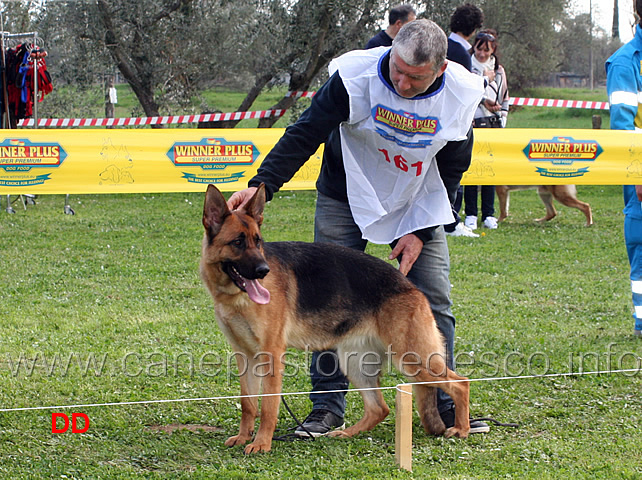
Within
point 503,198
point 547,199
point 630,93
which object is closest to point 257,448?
point 630,93

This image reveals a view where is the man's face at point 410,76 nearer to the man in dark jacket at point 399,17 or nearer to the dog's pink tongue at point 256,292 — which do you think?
the dog's pink tongue at point 256,292

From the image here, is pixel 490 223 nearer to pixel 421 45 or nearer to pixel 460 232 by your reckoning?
pixel 460 232

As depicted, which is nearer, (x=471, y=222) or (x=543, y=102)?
(x=471, y=222)

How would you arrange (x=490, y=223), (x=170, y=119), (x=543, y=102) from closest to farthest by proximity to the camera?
1. (x=490, y=223)
2. (x=170, y=119)
3. (x=543, y=102)

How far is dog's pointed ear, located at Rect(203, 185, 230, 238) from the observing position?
11.6 feet

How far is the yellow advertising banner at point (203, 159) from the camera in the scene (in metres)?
9.07

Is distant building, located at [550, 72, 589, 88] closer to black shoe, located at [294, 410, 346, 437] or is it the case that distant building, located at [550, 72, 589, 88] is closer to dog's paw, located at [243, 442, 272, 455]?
black shoe, located at [294, 410, 346, 437]

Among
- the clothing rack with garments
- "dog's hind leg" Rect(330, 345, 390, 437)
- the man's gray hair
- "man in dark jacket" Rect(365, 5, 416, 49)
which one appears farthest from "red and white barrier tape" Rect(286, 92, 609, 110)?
the man's gray hair

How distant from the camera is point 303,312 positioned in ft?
12.5

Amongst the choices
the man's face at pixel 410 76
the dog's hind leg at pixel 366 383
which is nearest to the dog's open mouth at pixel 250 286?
the dog's hind leg at pixel 366 383

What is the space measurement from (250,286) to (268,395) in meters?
0.58

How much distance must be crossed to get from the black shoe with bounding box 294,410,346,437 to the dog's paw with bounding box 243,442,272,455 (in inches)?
13.8

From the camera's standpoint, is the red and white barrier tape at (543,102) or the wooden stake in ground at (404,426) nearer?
the wooden stake in ground at (404,426)

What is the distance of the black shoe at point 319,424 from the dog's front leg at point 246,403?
1.01 feet
